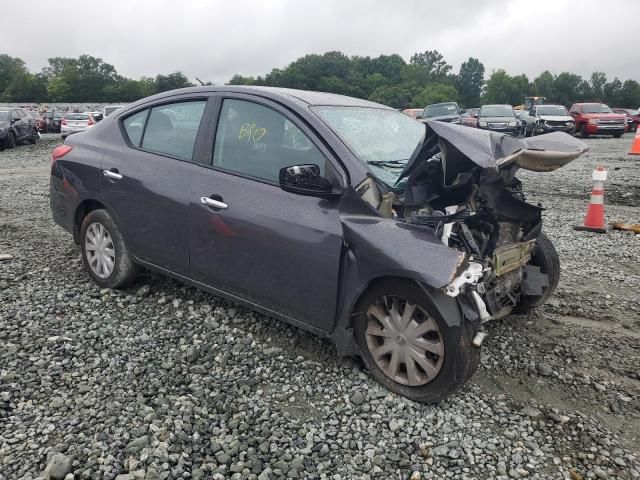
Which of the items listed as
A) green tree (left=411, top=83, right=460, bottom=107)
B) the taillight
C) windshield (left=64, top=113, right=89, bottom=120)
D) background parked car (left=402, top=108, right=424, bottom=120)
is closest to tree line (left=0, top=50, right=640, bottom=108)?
green tree (left=411, top=83, right=460, bottom=107)

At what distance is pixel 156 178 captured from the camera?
3.92 m

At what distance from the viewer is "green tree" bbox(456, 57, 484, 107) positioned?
122769mm

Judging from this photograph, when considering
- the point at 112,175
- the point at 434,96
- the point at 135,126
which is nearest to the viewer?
the point at 112,175

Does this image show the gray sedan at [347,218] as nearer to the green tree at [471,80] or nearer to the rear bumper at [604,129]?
the rear bumper at [604,129]

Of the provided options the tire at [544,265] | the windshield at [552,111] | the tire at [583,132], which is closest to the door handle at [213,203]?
the tire at [544,265]

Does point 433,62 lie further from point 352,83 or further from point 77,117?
point 77,117

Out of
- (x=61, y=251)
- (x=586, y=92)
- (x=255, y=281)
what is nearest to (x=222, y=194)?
(x=255, y=281)

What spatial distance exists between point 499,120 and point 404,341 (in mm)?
21317

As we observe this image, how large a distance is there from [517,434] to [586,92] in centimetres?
10223

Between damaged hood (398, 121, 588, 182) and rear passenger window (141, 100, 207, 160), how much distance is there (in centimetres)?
165

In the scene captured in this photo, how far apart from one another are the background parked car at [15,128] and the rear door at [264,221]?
18.8m

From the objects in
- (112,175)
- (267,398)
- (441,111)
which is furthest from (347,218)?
(441,111)

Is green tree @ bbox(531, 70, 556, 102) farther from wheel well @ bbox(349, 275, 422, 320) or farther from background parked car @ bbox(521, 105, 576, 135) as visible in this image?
wheel well @ bbox(349, 275, 422, 320)

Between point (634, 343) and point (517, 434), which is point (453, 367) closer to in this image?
point (517, 434)
